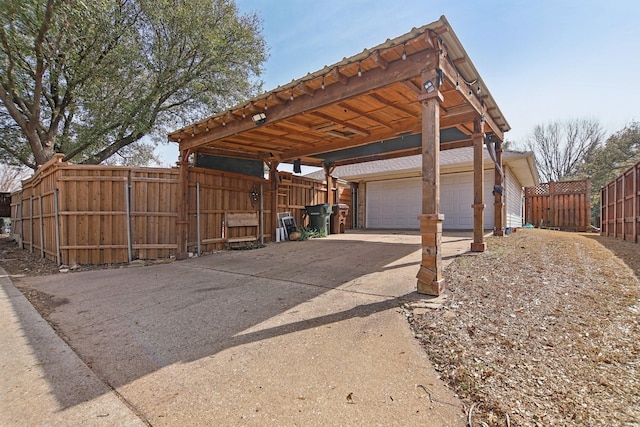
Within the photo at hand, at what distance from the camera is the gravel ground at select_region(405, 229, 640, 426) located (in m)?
1.52

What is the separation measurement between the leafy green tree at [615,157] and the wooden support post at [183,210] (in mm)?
23062

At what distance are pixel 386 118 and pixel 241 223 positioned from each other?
459 cm

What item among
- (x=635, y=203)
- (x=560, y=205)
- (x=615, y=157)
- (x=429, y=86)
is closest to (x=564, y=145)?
(x=615, y=157)

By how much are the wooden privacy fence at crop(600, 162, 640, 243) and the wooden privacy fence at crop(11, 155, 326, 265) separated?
9430 millimetres

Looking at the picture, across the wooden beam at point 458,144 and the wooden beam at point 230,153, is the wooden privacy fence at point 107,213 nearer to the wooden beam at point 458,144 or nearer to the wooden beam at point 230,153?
the wooden beam at point 230,153

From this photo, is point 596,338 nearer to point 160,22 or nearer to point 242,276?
point 242,276

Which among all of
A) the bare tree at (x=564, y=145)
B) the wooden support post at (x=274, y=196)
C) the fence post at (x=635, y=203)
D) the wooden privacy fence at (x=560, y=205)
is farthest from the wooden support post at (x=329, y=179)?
the bare tree at (x=564, y=145)

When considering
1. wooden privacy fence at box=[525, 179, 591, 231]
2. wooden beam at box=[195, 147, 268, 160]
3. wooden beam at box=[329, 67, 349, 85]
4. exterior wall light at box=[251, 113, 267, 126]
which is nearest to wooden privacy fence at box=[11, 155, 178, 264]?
wooden beam at box=[195, 147, 268, 160]

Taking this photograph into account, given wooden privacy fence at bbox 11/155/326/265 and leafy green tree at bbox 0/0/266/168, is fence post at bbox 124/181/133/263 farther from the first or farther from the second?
leafy green tree at bbox 0/0/266/168

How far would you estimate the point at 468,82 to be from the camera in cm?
476

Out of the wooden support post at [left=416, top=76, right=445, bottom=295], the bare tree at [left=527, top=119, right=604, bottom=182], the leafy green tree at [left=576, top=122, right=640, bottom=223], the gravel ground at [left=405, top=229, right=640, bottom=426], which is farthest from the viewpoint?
Result: the bare tree at [left=527, top=119, right=604, bottom=182]

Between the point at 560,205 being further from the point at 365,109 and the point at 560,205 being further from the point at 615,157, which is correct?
the point at 365,109

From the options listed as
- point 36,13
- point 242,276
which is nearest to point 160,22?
point 36,13

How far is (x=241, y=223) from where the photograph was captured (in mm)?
8039
